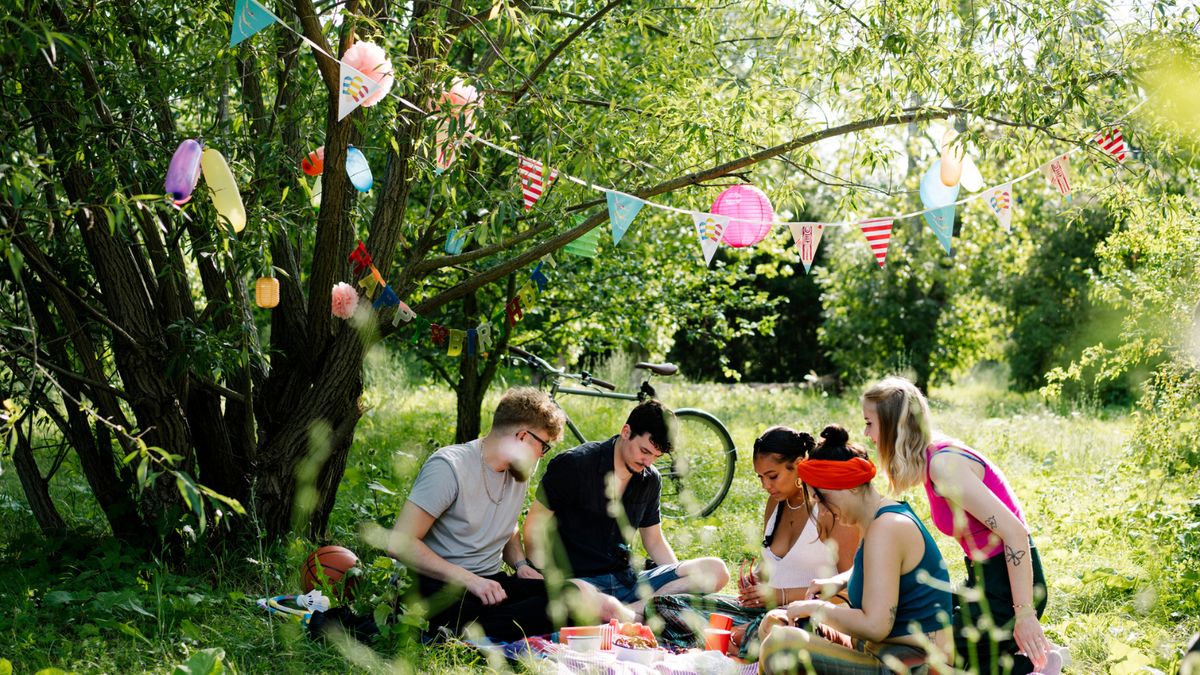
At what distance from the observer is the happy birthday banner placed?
3.45 m

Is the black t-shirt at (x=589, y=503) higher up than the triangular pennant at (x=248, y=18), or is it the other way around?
the triangular pennant at (x=248, y=18)

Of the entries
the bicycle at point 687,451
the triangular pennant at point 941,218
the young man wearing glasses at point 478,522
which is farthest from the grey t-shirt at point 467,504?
the triangular pennant at point 941,218

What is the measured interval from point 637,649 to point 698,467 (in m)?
3.01

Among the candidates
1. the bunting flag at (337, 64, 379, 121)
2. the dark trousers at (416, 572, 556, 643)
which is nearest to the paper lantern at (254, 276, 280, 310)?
the bunting flag at (337, 64, 379, 121)

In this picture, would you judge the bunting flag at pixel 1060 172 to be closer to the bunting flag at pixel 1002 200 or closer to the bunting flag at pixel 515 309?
the bunting flag at pixel 1002 200

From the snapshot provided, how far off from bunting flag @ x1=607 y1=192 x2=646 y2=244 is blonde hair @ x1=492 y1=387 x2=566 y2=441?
0.81m

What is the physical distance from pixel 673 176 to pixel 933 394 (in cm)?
1029

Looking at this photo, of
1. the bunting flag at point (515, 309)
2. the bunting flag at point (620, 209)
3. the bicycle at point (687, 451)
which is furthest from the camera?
the bicycle at point (687, 451)

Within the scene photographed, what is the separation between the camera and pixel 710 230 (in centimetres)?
455

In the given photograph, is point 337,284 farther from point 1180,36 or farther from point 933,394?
point 933,394

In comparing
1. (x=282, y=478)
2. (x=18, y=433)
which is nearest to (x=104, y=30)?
(x=18, y=433)

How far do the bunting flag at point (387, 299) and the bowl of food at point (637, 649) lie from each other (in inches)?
64.4

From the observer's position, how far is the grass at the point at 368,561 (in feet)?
11.0

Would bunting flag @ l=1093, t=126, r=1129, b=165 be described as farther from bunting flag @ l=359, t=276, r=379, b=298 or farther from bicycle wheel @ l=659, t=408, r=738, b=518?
bunting flag @ l=359, t=276, r=379, b=298
